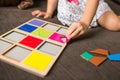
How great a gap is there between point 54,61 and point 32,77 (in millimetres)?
93

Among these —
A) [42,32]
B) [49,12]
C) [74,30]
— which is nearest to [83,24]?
[74,30]

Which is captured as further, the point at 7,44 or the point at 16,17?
the point at 16,17

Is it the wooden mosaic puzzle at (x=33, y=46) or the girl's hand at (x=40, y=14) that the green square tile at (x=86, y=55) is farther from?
the girl's hand at (x=40, y=14)

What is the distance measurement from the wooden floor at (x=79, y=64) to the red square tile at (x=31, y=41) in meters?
0.10

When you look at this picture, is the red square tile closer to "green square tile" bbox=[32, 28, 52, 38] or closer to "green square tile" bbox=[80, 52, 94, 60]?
"green square tile" bbox=[32, 28, 52, 38]

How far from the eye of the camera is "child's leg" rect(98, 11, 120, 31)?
79 cm

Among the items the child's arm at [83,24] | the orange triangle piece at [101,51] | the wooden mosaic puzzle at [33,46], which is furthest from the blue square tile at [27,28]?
the orange triangle piece at [101,51]

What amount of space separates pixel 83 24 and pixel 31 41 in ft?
0.71

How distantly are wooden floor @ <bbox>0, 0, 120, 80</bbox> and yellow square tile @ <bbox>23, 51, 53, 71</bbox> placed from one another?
0.03 meters

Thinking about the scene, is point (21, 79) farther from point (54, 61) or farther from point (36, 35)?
point (36, 35)

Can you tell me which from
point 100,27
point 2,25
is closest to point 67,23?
point 100,27

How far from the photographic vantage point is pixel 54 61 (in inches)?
21.9

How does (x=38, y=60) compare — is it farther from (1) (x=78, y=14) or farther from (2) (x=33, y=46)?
(1) (x=78, y=14)

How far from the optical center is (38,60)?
0.54 m
